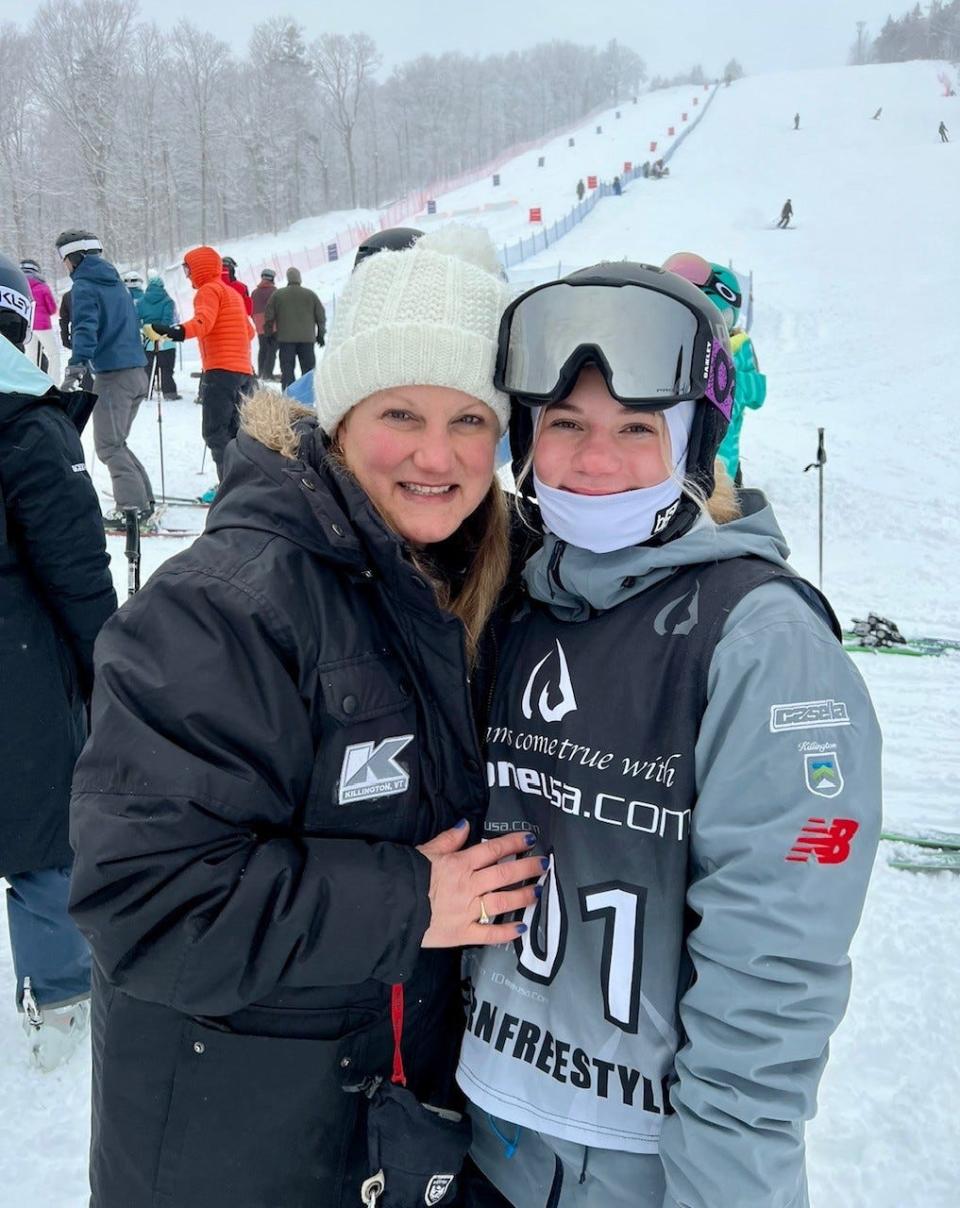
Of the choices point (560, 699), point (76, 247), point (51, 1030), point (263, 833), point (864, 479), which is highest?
point (76, 247)

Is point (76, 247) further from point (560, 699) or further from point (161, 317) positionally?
point (560, 699)

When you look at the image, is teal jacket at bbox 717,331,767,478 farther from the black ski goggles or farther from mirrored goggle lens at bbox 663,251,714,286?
the black ski goggles

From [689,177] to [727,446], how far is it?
35830mm

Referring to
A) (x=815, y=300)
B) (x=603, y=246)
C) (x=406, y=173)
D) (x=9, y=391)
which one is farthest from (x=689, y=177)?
(x=406, y=173)

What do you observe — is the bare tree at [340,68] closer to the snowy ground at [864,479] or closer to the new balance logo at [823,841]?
the snowy ground at [864,479]

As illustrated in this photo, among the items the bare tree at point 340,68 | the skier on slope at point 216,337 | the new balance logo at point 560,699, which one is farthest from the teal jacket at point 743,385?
the bare tree at point 340,68

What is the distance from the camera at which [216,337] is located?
8398 mm

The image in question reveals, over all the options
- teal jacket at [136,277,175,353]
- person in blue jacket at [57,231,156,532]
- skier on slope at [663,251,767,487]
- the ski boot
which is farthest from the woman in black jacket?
teal jacket at [136,277,175,353]

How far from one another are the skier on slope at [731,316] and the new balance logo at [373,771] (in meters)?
2.74

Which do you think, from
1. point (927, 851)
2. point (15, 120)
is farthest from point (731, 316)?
point (15, 120)

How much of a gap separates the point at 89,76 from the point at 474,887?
51580 mm

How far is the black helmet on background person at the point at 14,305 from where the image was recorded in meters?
3.33

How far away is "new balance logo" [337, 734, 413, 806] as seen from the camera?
1.37 meters

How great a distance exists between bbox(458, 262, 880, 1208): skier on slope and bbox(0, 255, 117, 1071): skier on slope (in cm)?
157
